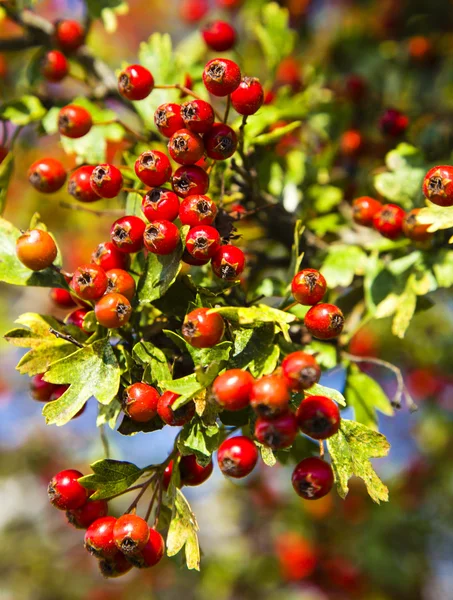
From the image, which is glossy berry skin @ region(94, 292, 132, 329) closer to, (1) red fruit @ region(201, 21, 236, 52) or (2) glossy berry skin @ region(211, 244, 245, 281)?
(2) glossy berry skin @ region(211, 244, 245, 281)

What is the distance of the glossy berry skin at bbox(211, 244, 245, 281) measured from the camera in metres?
1.51

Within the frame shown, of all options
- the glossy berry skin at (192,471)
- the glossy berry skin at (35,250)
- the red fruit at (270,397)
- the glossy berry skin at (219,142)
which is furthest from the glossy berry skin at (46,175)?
the red fruit at (270,397)

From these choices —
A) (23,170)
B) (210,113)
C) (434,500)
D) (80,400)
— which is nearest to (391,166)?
(210,113)

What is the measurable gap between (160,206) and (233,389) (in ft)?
1.71

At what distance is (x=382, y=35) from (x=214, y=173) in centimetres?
242

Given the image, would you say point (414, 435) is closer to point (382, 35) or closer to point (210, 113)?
point (382, 35)

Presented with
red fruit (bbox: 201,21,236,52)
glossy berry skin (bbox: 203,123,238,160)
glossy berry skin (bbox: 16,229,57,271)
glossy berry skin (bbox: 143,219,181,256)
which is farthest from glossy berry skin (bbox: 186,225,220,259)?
red fruit (bbox: 201,21,236,52)

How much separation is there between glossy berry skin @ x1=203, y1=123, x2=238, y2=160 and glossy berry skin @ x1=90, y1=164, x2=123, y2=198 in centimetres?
28

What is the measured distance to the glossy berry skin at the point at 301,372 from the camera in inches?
51.0

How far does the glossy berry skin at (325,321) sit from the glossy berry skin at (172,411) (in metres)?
0.36

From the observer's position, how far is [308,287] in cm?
151

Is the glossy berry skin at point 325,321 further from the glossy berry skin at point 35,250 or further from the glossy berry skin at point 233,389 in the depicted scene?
the glossy berry skin at point 35,250

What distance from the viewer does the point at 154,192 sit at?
60.2 inches

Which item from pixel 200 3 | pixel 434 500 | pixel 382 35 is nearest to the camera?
pixel 382 35
